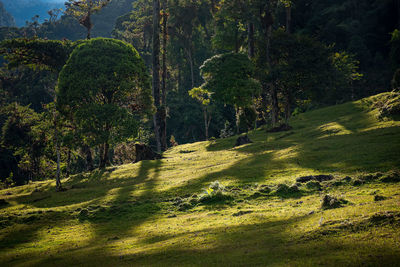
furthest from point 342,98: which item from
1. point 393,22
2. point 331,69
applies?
point 393,22

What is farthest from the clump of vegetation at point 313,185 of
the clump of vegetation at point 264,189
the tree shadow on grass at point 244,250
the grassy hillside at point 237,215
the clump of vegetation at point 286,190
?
the tree shadow on grass at point 244,250

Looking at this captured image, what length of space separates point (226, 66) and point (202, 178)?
74.0 ft

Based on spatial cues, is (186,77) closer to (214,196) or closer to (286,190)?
(214,196)

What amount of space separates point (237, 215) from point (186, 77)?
79.0m

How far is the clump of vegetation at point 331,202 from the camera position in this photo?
39.0ft

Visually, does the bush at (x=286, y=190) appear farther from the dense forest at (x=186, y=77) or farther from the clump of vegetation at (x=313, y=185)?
the dense forest at (x=186, y=77)

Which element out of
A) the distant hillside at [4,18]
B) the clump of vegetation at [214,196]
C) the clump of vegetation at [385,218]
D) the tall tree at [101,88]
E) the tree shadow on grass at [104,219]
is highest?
the distant hillside at [4,18]

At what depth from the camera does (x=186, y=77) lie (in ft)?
297

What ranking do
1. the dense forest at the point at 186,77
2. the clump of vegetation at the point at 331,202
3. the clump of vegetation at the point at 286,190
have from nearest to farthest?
the clump of vegetation at the point at 331,202, the clump of vegetation at the point at 286,190, the dense forest at the point at 186,77

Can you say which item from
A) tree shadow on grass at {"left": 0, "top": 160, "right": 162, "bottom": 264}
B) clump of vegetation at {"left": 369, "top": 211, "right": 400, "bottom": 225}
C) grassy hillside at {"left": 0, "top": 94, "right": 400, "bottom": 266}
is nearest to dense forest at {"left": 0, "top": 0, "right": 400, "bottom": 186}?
grassy hillside at {"left": 0, "top": 94, "right": 400, "bottom": 266}

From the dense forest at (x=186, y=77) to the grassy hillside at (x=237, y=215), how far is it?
8.94 metres

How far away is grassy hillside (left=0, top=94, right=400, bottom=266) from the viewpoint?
8.70 metres

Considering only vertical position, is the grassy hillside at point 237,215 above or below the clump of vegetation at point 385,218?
below

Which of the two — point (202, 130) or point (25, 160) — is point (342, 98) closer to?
point (202, 130)
